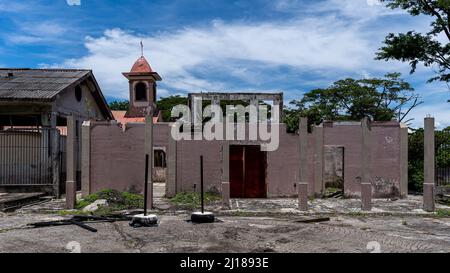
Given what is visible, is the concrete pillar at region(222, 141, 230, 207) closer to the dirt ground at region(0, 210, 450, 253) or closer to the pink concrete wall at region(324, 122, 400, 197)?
the dirt ground at region(0, 210, 450, 253)

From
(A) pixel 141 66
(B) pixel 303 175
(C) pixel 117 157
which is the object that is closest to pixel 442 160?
(B) pixel 303 175

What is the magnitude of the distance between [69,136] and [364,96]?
23335mm

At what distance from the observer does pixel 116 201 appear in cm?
1280

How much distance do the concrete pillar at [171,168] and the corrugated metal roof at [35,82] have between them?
4.80 metres

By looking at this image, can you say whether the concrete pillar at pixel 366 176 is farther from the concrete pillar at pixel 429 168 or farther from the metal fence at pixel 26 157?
the metal fence at pixel 26 157

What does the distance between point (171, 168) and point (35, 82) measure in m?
6.98

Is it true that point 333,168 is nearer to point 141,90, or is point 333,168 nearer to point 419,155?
point 419,155

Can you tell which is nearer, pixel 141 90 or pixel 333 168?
pixel 333 168

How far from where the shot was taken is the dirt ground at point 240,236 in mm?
7297

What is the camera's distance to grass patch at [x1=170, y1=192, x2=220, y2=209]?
517 inches

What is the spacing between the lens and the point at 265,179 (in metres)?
15.5

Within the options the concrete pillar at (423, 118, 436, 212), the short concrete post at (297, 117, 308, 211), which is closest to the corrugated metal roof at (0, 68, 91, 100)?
the short concrete post at (297, 117, 308, 211)

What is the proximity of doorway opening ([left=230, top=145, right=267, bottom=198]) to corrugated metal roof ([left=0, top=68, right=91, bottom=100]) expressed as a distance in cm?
734
